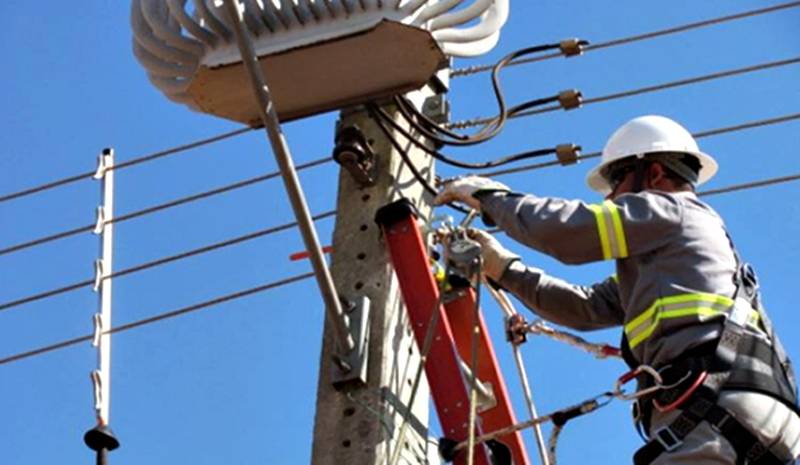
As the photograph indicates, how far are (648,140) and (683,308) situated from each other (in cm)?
78

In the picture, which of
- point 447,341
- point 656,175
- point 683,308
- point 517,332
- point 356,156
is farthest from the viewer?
point 517,332

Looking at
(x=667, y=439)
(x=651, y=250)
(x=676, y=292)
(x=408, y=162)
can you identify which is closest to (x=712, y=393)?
(x=667, y=439)

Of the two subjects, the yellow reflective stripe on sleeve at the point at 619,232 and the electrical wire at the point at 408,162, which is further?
the electrical wire at the point at 408,162

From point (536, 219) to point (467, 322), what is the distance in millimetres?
657

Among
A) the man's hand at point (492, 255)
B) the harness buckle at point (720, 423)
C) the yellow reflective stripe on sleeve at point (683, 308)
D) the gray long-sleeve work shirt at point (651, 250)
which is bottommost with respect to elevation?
the harness buckle at point (720, 423)

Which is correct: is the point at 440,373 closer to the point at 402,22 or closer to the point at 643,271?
the point at 643,271

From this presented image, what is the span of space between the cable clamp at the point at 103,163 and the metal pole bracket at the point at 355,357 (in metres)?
2.58

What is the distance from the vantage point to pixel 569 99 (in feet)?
23.4

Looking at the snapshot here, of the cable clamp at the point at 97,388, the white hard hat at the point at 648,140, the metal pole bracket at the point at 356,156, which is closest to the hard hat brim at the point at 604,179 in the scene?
the white hard hat at the point at 648,140

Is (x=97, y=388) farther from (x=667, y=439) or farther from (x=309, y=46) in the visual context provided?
(x=667, y=439)

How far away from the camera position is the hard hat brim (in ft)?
19.2

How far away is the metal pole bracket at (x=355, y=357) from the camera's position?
18.2ft

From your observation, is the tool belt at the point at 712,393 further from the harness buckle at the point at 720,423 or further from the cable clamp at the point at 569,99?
the cable clamp at the point at 569,99

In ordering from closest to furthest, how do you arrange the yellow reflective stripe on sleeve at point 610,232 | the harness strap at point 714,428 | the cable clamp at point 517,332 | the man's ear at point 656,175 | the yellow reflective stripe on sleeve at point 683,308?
the harness strap at point 714,428, the yellow reflective stripe on sleeve at point 683,308, the yellow reflective stripe on sleeve at point 610,232, the man's ear at point 656,175, the cable clamp at point 517,332
